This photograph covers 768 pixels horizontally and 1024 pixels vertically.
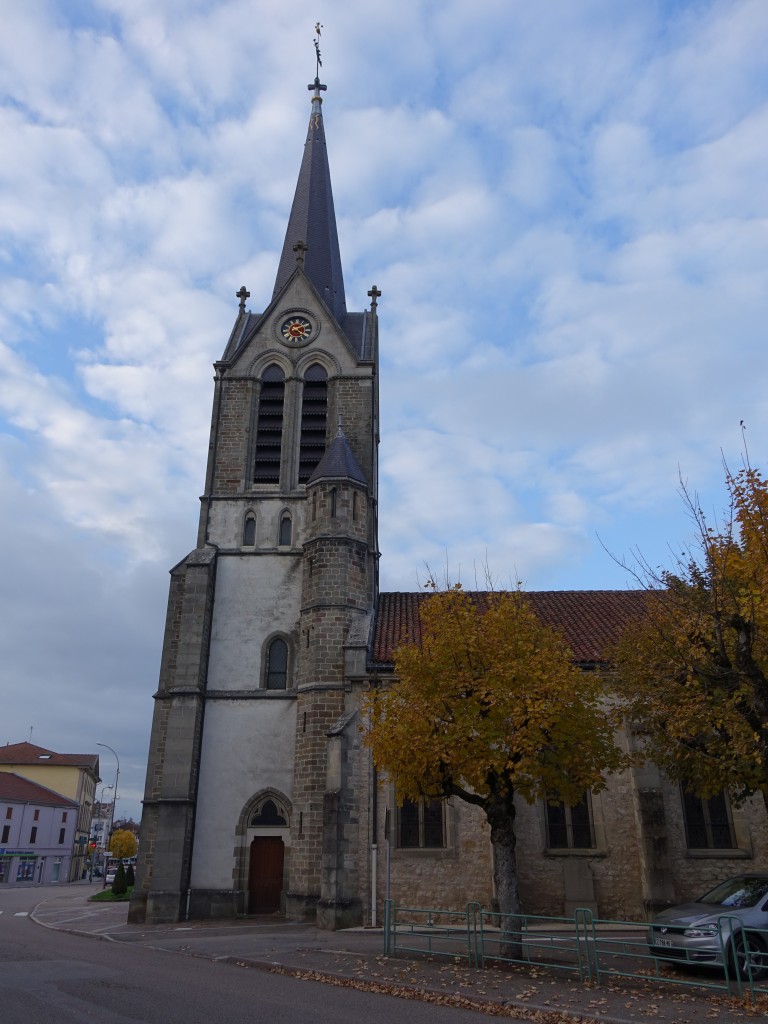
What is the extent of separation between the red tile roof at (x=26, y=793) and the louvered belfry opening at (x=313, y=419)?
48.9 metres

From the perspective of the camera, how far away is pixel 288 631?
26.6 m

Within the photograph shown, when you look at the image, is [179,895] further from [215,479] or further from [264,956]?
[215,479]

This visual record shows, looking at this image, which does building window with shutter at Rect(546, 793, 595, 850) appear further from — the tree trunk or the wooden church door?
the wooden church door

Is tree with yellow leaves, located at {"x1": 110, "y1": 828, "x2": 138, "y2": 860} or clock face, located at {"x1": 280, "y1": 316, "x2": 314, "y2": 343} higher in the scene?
clock face, located at {"x1": 280, "y1": 316, "x2": 314, "y2": 343}

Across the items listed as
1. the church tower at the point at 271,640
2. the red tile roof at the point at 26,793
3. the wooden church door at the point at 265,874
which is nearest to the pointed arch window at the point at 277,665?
the church tower at the point at 271,640

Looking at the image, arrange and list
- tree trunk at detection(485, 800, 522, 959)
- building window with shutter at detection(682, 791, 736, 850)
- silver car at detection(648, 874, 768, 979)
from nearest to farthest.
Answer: silver car at detection(648, 874, 768, 979), tree trunk at detection(485, 800, 522, 959), building window with shutter at detection(682, 791, 736, 850)

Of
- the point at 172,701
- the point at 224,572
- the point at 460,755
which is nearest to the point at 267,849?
the point at 172,701

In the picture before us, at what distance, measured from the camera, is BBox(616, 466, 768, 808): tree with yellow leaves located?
48.3 feet

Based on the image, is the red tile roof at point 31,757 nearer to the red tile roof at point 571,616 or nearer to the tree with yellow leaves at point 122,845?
the tree with yellow leaves at point 122,845

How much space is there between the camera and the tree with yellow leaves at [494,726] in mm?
15664

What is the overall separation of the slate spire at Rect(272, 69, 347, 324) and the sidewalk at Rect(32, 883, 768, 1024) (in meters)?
23.4

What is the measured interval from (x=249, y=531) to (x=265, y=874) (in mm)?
11149

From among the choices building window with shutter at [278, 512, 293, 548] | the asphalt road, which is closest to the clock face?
building window with shutter at [278, 512, 293, 548]

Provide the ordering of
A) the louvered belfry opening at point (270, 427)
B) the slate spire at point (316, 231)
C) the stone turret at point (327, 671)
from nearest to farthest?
the stone turret at point (327, 671)
the louvered belfry opening at point (270, 427)
the slate spire at point (316, 231)
